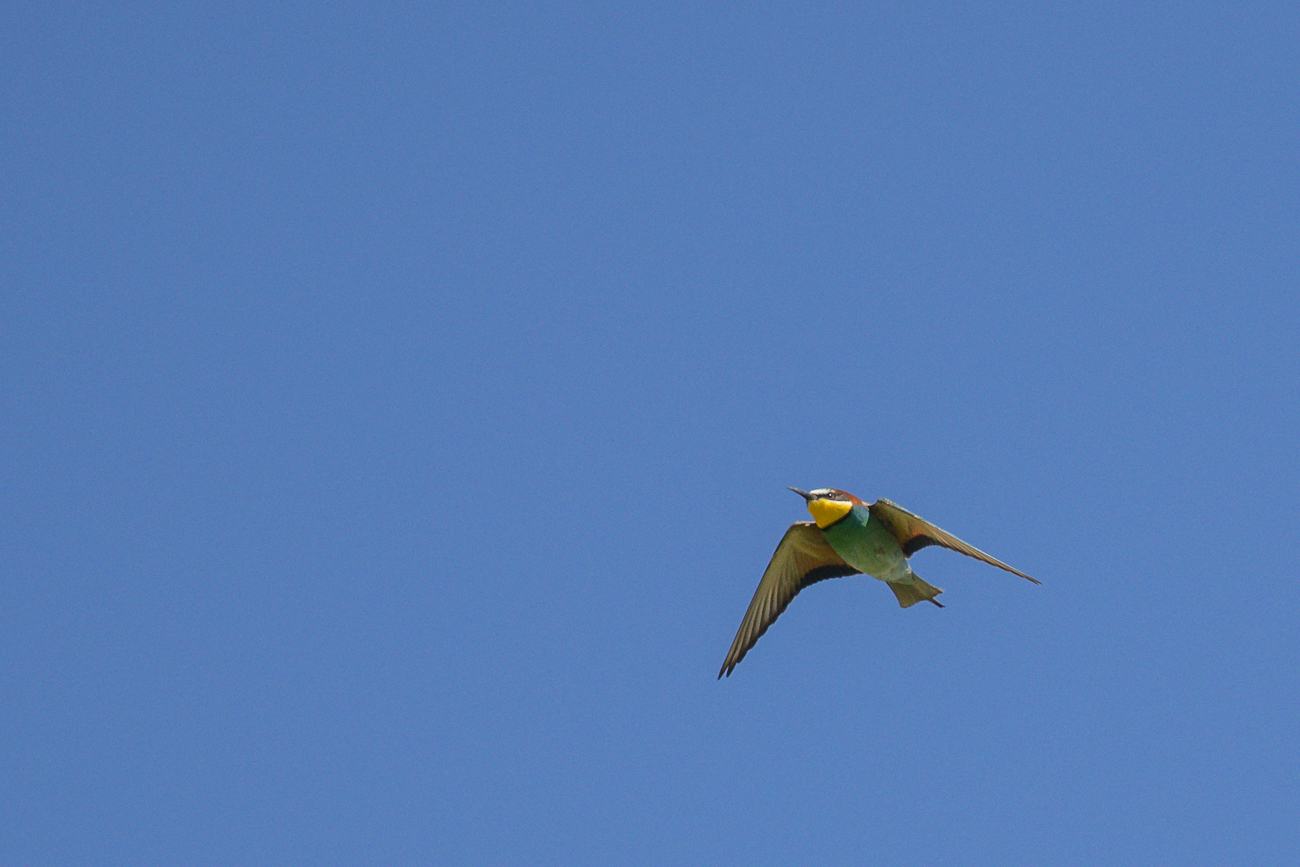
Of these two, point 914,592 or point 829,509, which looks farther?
point 914,592

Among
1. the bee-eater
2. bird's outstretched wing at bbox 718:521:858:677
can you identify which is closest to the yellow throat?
the bee-eater

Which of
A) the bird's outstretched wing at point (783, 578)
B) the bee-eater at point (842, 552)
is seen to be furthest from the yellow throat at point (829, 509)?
the bird's outstretched wing at point (783, 578)

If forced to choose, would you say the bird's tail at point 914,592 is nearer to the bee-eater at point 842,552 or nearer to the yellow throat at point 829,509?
the bee-eater at point 842,552

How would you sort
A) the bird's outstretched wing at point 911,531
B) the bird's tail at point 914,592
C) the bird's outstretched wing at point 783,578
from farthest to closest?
1. the bird's outstretched wing at point 783,578
2. the bird's tail at point 914,592
3. the bird's outstretched wing at point 911,531

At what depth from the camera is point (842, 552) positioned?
9.27 m

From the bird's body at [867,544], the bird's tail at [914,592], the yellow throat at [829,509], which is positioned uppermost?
the yellow throat at [829,509]

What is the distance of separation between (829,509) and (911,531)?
65 cm

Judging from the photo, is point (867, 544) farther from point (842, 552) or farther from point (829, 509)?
point (829, 509)

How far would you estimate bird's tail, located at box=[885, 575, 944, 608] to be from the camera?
9.38 meters

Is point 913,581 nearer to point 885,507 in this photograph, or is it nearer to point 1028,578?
point 885,507

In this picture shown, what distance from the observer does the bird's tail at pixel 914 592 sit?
9.38 meters

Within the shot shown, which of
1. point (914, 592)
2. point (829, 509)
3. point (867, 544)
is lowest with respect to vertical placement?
point (914, 592)

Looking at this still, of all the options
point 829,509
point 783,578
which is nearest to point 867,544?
point 829,509

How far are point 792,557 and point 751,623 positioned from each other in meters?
0.62
